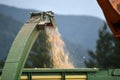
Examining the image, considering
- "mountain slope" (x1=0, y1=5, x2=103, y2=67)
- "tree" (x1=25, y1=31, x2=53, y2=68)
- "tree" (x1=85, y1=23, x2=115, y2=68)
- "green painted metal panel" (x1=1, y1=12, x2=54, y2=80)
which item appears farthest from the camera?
"mountain slope" (x1=0, y1=5, x2=103, y2=67)

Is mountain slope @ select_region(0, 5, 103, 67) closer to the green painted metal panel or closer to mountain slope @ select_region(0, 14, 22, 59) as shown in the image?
mountain slope @ select_region(0, 14, 22, 59)

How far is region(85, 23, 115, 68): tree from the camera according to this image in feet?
92.1

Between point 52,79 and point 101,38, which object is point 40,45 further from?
point 52,79

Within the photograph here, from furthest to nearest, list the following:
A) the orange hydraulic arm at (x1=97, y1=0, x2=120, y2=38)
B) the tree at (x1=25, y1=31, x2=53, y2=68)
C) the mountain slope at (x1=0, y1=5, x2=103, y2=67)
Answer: the mountain slope at (x1=0, y1=5, x2=103, y2=67)
the tree at (x1=25, y1=31, x2=53, y2=68)
the orange hydraulic arm at (x1=97, y1=0, x2=120, y2=38)

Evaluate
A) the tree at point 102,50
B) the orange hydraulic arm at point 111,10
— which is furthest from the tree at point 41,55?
the orange hydraulic arm at point 111,10

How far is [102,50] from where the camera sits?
2953 cm

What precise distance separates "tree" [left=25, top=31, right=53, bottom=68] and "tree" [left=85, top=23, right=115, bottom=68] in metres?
2.73

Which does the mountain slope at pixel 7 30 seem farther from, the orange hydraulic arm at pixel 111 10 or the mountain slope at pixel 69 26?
the orange hydraulic arm at pixel 111 10

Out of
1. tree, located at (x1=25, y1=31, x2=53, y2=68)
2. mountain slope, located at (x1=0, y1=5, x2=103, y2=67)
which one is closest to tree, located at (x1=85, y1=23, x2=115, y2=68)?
tree, located at (x1=25, y1=31, x2=53, y2=68)

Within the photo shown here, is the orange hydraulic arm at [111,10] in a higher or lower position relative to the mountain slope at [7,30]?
lower

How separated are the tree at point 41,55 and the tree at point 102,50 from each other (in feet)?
8.96

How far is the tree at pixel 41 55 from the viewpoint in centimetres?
2738

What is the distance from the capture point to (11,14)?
7356 centimetres

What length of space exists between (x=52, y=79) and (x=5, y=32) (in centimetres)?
5603
